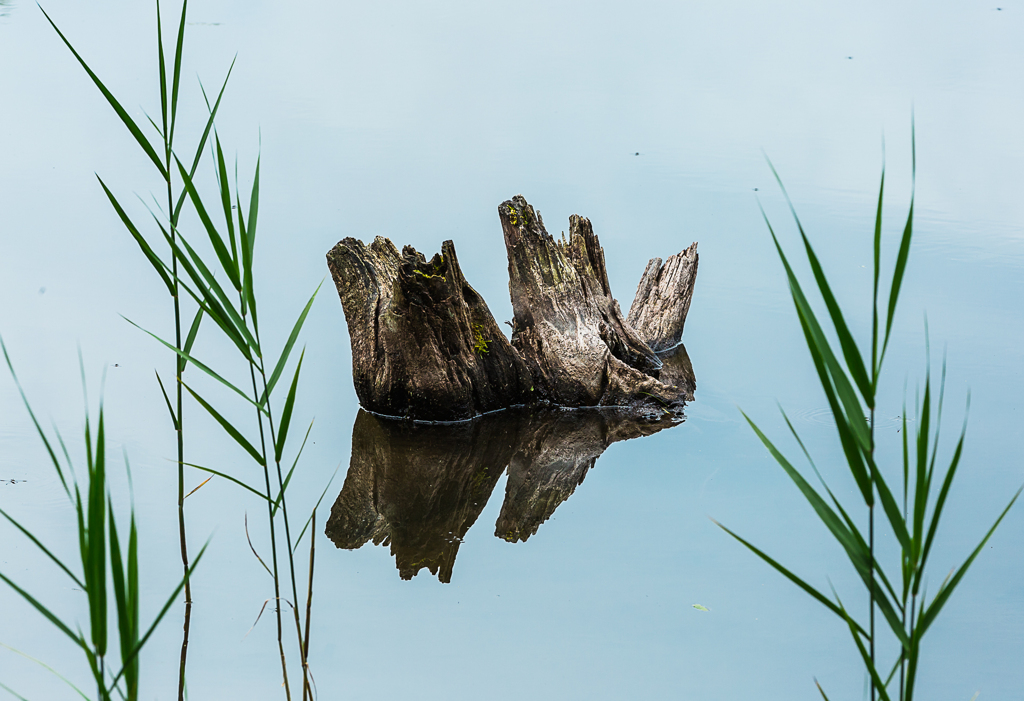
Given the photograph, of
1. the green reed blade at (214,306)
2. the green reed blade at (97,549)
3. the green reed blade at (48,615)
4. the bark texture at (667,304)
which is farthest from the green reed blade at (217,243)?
the bark texture at (667,304)

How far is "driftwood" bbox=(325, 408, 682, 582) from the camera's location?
398 centimetres

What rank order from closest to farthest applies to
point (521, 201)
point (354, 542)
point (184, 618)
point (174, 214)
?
1. point (174, 214)
2. point (184, 618)
3. point (354, 542)
4. point (521, 201)

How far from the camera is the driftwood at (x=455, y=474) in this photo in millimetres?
3984

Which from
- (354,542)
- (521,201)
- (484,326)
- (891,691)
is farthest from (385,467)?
(891,691)

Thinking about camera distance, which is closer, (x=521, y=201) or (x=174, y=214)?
(x=174, y=214)

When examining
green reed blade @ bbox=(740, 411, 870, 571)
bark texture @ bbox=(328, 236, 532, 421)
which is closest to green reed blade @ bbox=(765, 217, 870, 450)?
green reed blade @ bbox=(740, 411, 870, 571)

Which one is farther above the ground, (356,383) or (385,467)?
(356,383)

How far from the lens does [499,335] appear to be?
5.15 meters

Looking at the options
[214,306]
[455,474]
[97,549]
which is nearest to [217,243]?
[214,306]

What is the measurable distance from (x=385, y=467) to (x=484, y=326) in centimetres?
103

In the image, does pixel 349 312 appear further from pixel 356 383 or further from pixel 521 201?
pixel 521 201

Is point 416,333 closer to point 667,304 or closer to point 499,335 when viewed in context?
point 499,335

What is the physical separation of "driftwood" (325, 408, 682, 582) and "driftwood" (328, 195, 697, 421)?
0.42ft

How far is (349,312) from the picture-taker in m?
5.02
